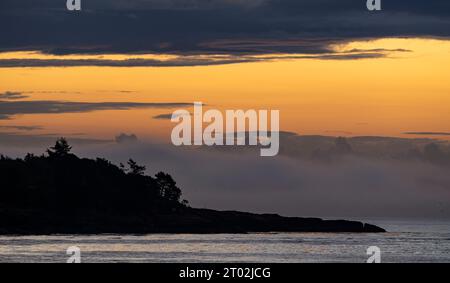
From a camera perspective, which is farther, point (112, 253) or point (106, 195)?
point (106, 195)

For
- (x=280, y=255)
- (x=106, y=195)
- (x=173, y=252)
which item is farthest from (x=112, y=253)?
(x=106, y=195)

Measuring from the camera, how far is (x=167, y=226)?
195875 mm
